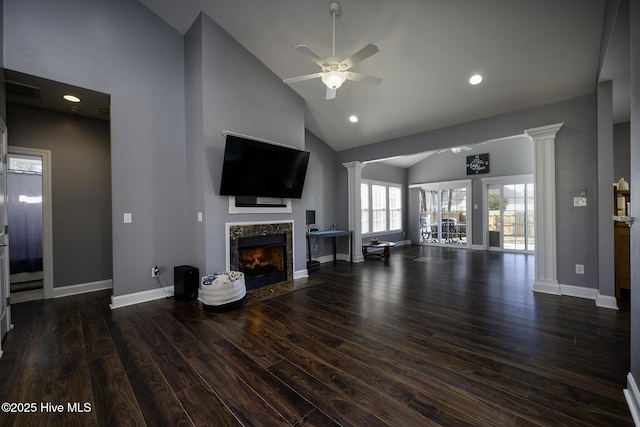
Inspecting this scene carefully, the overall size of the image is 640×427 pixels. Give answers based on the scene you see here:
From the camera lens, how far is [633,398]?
150 centimetres

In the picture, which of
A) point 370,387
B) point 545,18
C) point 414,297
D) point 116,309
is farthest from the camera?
point 414,297

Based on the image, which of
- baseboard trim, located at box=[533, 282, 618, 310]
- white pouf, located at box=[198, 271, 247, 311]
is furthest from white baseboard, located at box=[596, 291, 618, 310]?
white pouf, located at box=[198, 271, 247, 311]

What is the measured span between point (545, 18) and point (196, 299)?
5.10 meters

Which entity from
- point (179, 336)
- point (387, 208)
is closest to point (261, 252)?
point (179, 336)

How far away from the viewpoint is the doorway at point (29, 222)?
3.51 metres

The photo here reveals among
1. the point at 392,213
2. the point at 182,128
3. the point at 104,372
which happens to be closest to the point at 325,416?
the point at 104,372

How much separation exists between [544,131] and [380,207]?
4.43 meters

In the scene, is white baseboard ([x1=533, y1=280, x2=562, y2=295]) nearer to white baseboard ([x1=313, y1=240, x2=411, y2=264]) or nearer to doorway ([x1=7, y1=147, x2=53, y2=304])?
white baseboard ([x1=313, y1=240, x2=411, y2=264])

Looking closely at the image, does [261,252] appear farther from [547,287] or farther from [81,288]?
[547,287]

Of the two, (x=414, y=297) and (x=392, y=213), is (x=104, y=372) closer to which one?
(x=414, y=297)

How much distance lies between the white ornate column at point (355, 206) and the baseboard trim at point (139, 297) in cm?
371

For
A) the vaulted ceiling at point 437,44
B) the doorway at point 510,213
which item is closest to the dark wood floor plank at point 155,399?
the vaulted ceiling at point 437,44

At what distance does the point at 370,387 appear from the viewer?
1.73 m

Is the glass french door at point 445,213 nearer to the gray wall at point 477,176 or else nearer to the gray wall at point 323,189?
the gray wall at point 477,176
